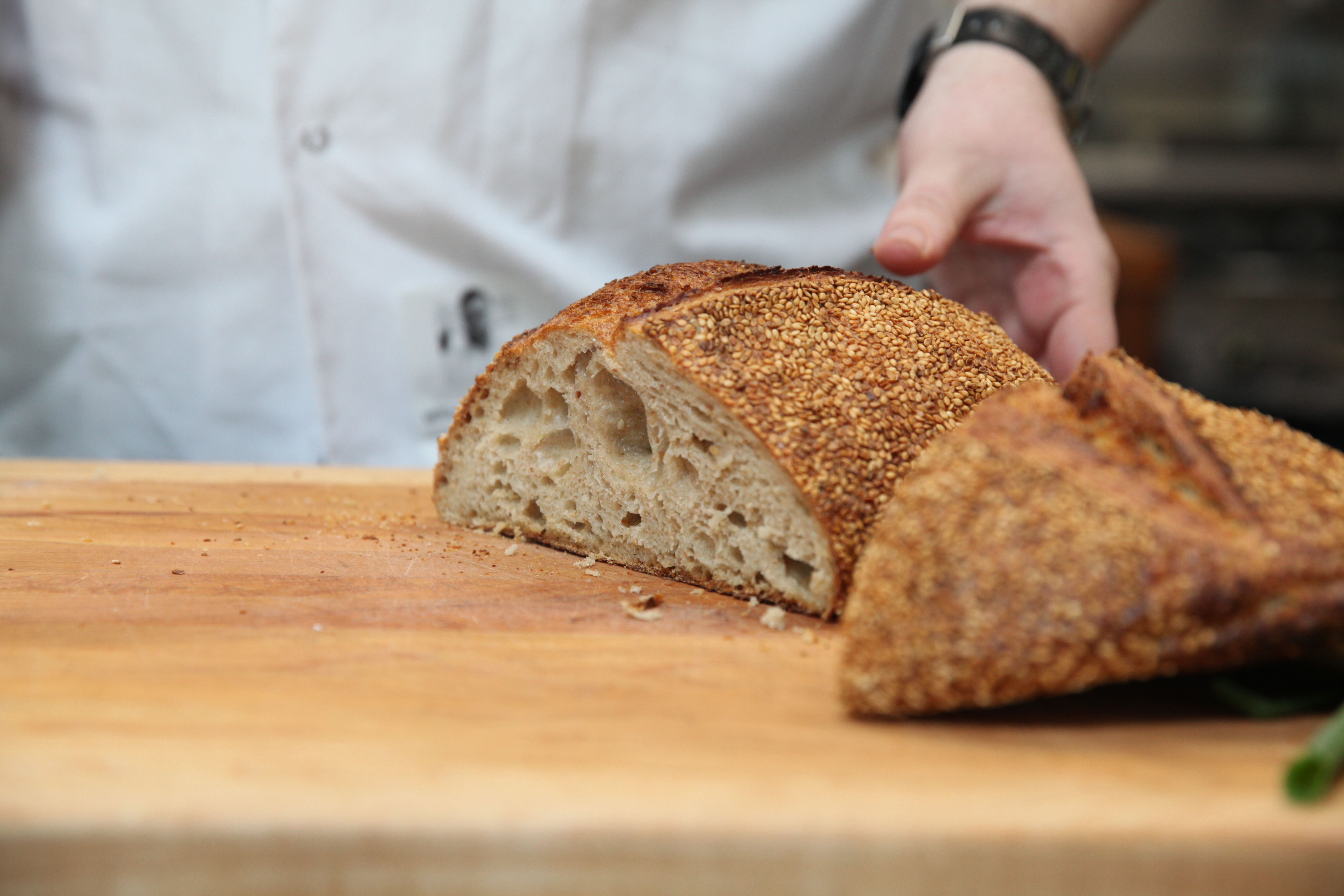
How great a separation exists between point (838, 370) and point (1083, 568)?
2.29ft

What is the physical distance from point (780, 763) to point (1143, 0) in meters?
2.53

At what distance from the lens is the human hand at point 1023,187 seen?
8.30ft

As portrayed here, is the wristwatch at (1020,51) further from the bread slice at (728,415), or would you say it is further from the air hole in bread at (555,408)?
the air hole in bread at (555,408)

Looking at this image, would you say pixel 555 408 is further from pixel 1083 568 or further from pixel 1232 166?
pixel 1232 166

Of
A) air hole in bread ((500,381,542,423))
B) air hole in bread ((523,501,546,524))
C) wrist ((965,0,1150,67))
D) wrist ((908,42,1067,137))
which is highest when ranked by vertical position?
wrist ((965,0,1150,67))

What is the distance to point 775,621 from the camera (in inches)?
68.4

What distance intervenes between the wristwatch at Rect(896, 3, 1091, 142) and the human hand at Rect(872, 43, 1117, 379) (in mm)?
30

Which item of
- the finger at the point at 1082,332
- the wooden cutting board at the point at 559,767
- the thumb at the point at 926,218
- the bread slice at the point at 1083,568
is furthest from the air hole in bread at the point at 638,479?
the finger at the point at 1082,332

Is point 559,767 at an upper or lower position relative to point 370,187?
lower

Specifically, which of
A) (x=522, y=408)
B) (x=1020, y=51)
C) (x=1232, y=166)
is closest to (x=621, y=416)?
(x=522, y=408)

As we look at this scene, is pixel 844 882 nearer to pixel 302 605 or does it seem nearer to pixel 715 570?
pixel 715 570

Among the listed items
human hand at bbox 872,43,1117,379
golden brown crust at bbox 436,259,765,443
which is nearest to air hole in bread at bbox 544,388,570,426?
golden brown crust at bbox 436,259,765,443

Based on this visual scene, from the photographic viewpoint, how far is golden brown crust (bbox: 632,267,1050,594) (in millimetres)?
1763

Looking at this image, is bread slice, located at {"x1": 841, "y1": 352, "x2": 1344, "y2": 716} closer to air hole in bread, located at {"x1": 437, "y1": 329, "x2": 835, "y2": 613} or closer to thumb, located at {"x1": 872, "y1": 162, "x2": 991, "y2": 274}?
air hole in bread, located at {"x1": 437, "y1": 329, "x2": 835, "y2": 613}
